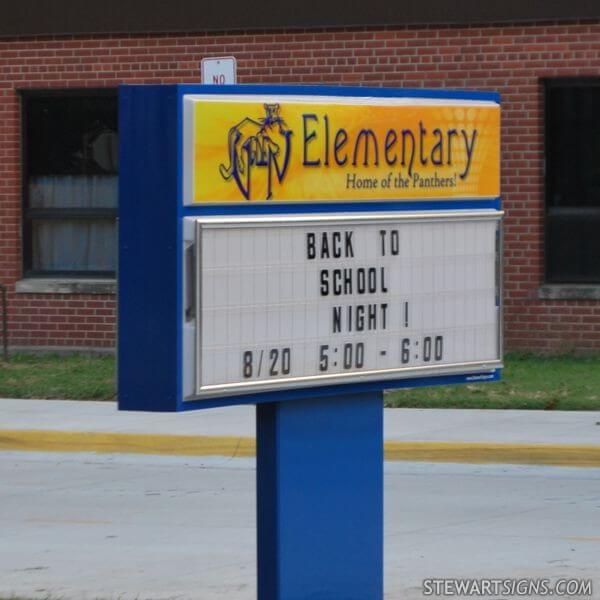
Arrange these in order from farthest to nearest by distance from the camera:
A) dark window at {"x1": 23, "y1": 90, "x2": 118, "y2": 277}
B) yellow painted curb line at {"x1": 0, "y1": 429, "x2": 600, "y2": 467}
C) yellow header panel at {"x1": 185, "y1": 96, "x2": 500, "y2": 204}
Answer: dark window at {"x1": 23, "y1": 90, "x2": 118, "y2": 277}
yellow painted curb line at {"x1": 0, "y1": 429, "x2": 600, "y2": 467}
yellow header panel at {"x1": 185, "y1": 96, "x2": 500, "y2": 204}

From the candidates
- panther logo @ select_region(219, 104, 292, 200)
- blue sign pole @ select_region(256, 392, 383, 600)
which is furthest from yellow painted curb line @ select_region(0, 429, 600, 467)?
panther logo @ select_region(219, 104, 292, 200)

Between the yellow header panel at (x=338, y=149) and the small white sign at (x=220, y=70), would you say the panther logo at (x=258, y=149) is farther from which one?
the small white sign at (x=220, y=70)

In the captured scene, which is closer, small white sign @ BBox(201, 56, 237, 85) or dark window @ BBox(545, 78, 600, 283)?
small white sign @ BBox(201, 56, 237, 85)

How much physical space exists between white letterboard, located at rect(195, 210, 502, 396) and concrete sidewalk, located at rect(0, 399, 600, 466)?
16.6ft

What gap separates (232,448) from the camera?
13.6 meters

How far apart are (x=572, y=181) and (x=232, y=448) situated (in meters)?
6.15

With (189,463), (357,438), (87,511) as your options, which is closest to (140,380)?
(357,438)

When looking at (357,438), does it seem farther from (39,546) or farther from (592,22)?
(592,22)

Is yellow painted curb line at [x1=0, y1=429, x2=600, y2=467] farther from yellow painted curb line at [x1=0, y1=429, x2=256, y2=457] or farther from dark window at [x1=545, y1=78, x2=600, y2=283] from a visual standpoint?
dark window at [x1=545, y1=78, x2=600, y2=283]

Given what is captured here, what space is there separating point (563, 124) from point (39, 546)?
31.7 feet

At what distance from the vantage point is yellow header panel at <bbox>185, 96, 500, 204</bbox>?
673cm

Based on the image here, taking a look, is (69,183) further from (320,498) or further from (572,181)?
Answer: (320,498)

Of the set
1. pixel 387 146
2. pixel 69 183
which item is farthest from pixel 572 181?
pixel 387 146

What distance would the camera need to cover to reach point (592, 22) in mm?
17734
